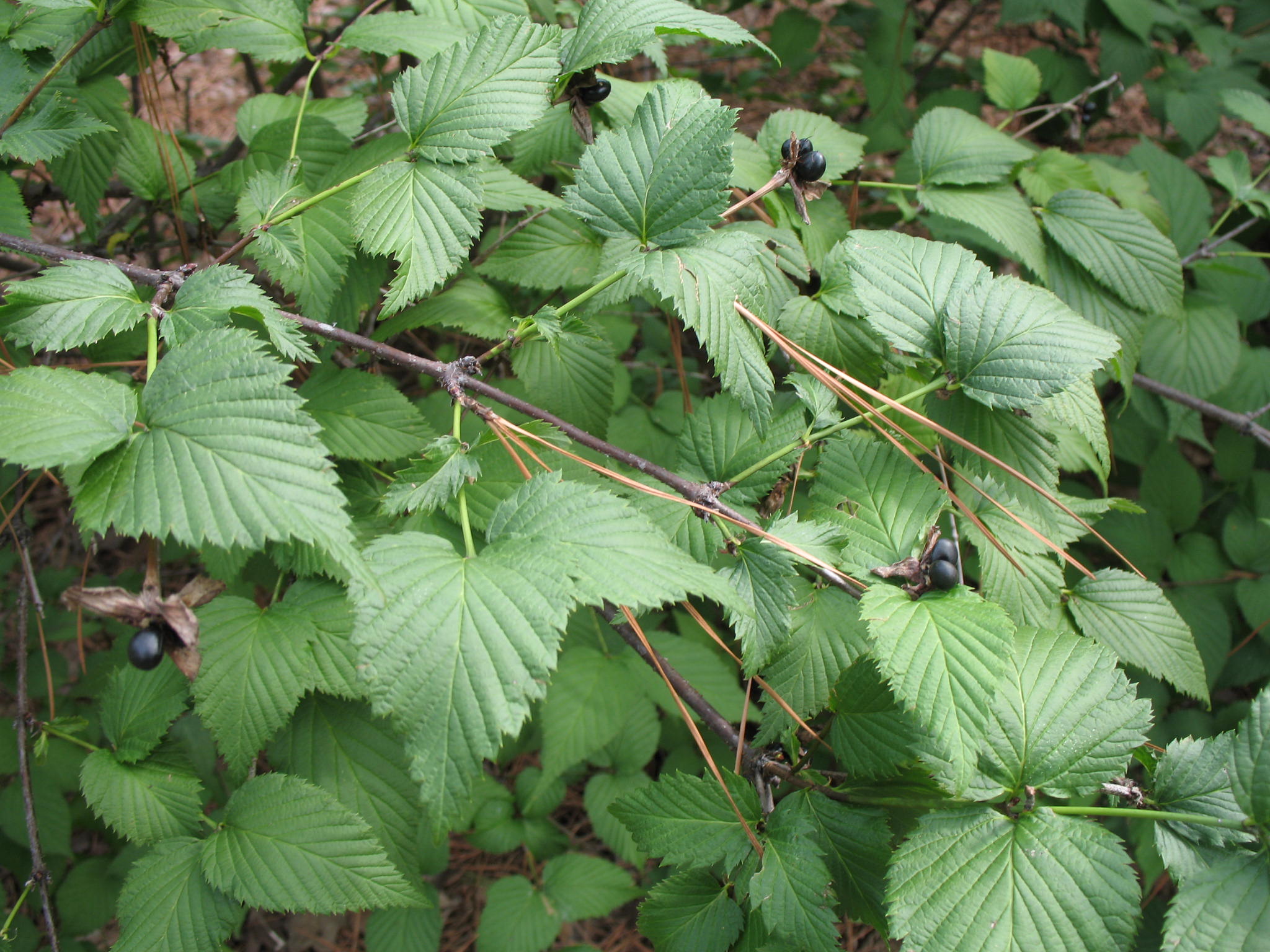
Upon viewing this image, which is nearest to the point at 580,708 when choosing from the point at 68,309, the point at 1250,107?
the point at 68,309

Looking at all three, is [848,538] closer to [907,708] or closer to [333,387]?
[907,708]

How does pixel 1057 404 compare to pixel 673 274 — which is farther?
pixel 1057 404

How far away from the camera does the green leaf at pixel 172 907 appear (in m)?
1.17

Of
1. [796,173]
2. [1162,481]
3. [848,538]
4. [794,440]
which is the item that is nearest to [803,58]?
[1162,481]

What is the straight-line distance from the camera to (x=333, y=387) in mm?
1370

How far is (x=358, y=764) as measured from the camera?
1.31 metres

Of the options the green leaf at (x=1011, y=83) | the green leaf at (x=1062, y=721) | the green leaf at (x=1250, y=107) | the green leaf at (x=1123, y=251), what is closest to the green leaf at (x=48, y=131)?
the green leaf at (x=1062, y=721)

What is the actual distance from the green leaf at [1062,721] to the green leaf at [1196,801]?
0.07 metres

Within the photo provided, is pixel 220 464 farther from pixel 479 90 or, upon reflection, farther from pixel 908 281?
pixel 908 281

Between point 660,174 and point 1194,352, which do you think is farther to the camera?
point 1194,352

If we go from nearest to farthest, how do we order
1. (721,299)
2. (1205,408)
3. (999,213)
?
(721,299)
(999,213)
(1205,408)

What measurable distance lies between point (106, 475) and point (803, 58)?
10.5 ft

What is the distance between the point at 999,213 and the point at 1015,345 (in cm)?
77

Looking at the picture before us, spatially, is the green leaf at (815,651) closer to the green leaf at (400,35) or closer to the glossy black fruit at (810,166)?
the glossy black fruit at (810,166)
